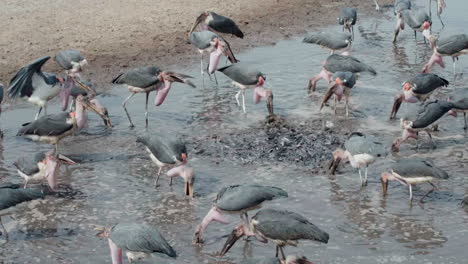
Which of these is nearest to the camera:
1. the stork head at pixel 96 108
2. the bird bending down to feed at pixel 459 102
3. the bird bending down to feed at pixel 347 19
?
the stork head at pixel 96 108

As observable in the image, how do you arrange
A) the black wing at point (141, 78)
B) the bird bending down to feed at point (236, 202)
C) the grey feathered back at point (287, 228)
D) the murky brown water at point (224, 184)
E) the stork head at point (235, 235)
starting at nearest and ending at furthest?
the grey feathered back at point (287, 228) < the stork head at point (235, 235) < the murky brown water at point (224, 184) < the bird bending down to feed at point (236, 202) < the black wing at point (141, 78)

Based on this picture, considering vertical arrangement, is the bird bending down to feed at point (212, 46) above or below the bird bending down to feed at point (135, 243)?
above

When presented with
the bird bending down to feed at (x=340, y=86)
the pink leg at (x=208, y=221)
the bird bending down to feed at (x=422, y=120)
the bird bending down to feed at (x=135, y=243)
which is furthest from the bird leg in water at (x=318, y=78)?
the bird bending down to feed at (x=135, y=243)

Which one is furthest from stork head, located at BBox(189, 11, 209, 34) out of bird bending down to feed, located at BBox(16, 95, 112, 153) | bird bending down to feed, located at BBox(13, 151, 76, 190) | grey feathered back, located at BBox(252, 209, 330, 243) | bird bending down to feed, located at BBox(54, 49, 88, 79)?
grey feathered back, located at BBox(252, 209, 330, 243)

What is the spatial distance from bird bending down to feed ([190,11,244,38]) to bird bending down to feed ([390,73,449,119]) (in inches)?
170

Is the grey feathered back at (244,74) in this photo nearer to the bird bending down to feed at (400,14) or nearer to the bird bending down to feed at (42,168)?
the bird bending down to feed at (42,168)

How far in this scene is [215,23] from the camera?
16.6 metres

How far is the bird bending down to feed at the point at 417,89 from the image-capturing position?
44.0 feet

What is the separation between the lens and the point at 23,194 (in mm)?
9547

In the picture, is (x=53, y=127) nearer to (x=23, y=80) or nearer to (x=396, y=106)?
(x=23, y=80)

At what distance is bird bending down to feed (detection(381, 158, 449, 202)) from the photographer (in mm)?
10312

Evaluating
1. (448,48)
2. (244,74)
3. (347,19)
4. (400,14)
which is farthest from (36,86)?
(400,14)

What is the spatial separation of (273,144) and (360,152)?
1.80m

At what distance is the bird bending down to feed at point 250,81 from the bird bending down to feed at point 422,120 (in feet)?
7.44
